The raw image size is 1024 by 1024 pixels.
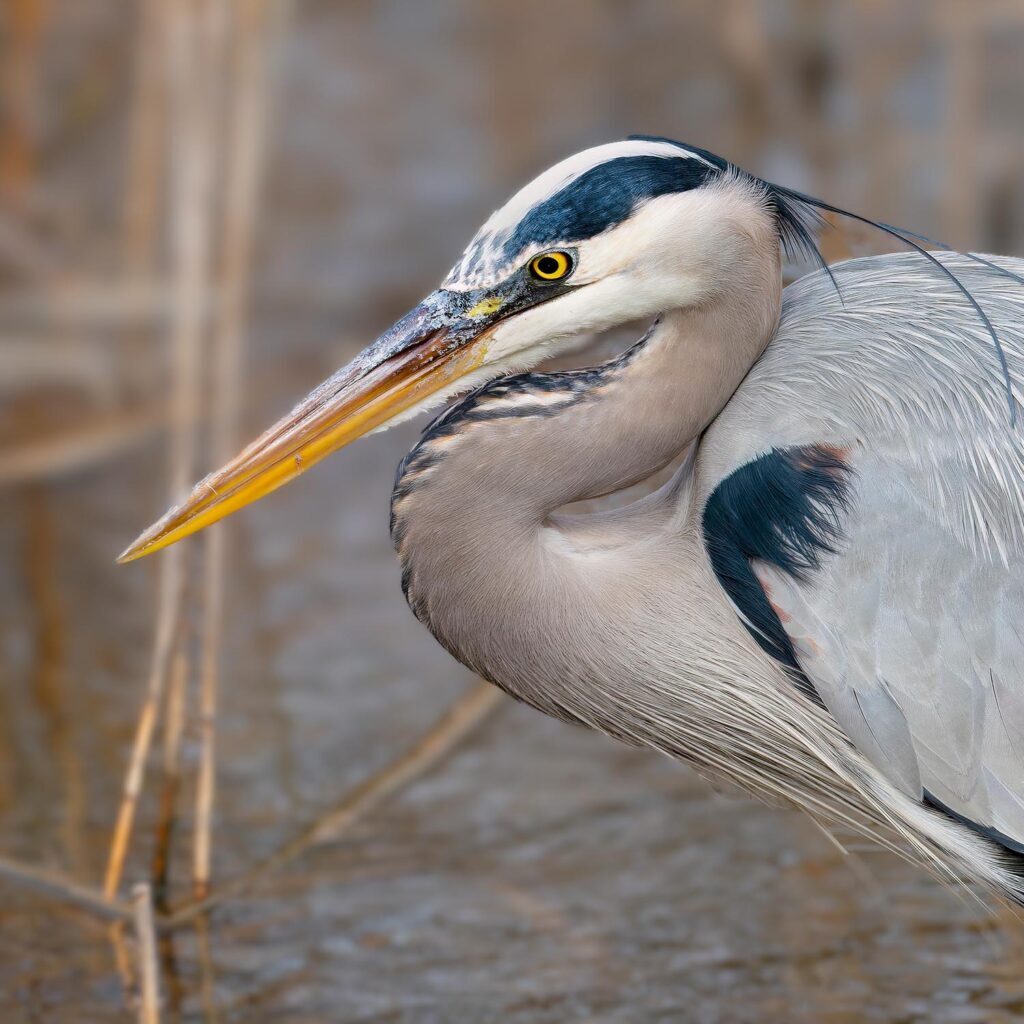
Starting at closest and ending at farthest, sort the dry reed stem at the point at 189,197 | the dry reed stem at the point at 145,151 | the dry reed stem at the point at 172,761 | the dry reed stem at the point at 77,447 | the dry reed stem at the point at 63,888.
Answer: the dry reed stem at the point at 63,888
the dry reed stem at the point at 172,761
the dry reed stem at the point at 189,197
the dry reed stem at the point at 145,151
the dry reed stem at the point at 77,447

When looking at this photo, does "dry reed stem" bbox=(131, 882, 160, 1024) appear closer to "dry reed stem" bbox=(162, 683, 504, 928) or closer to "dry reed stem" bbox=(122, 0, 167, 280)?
"dry reed stem" bbox=(162, 683, 504, 928)

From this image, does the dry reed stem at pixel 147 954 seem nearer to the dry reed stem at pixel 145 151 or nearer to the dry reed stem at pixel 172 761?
the dry reed stem at pixel 172 761

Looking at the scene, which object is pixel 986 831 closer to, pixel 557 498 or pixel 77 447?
pixel 557 498

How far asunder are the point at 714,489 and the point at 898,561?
11.2 inches

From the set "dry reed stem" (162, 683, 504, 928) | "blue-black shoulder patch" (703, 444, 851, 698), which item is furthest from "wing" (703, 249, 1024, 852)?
"dry reed stem" (162, 683, 504, 928)

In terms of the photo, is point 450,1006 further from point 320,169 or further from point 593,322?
point 320,169

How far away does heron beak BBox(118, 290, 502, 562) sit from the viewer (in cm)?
237

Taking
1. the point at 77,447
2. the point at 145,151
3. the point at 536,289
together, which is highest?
the point at 145,151

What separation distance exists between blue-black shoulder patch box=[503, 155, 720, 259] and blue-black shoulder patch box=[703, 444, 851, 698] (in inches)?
16.9

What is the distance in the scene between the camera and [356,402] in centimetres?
239

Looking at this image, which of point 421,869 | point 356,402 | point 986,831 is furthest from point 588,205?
point 421,869

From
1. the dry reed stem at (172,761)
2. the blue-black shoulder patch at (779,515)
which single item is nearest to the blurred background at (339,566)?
the dry reed stem at (172,761)

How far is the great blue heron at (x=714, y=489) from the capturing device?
7.79ft

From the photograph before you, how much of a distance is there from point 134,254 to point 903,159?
2.48 metres
